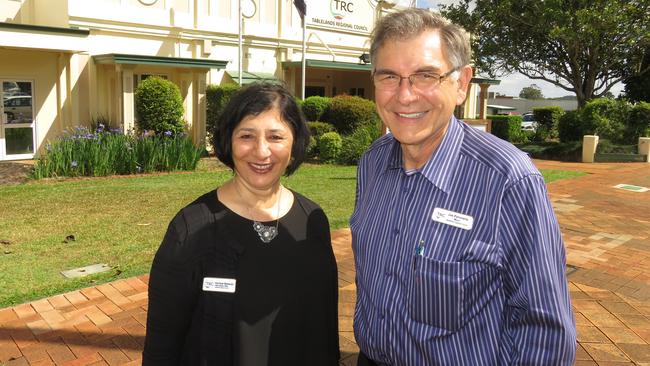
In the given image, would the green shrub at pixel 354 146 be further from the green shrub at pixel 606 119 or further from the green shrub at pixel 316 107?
the green shrub at pixel 606 119

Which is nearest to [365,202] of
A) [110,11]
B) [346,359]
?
[346,359]

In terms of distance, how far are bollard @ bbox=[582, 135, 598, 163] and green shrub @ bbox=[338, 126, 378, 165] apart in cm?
767

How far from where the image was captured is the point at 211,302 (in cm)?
195

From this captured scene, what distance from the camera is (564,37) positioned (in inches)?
718

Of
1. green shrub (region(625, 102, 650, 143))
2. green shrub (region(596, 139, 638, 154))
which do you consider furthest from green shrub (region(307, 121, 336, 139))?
Result: green shrub (region(625, 102, 650, 143))

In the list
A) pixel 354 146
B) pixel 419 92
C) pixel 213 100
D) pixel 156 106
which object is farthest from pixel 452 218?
pixel 213 100

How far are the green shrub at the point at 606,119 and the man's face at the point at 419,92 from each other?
19615 mm

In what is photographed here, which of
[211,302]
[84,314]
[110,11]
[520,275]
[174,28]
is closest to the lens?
Result: [520,275]

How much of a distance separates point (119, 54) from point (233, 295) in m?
13.4

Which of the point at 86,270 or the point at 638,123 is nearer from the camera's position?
the point at 86,270

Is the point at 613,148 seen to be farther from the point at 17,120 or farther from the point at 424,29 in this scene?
the point at 424,29

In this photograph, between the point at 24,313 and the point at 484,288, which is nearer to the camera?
the point at 484,288

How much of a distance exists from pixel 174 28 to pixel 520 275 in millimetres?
16305

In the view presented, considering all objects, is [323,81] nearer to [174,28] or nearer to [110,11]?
[174,28]
